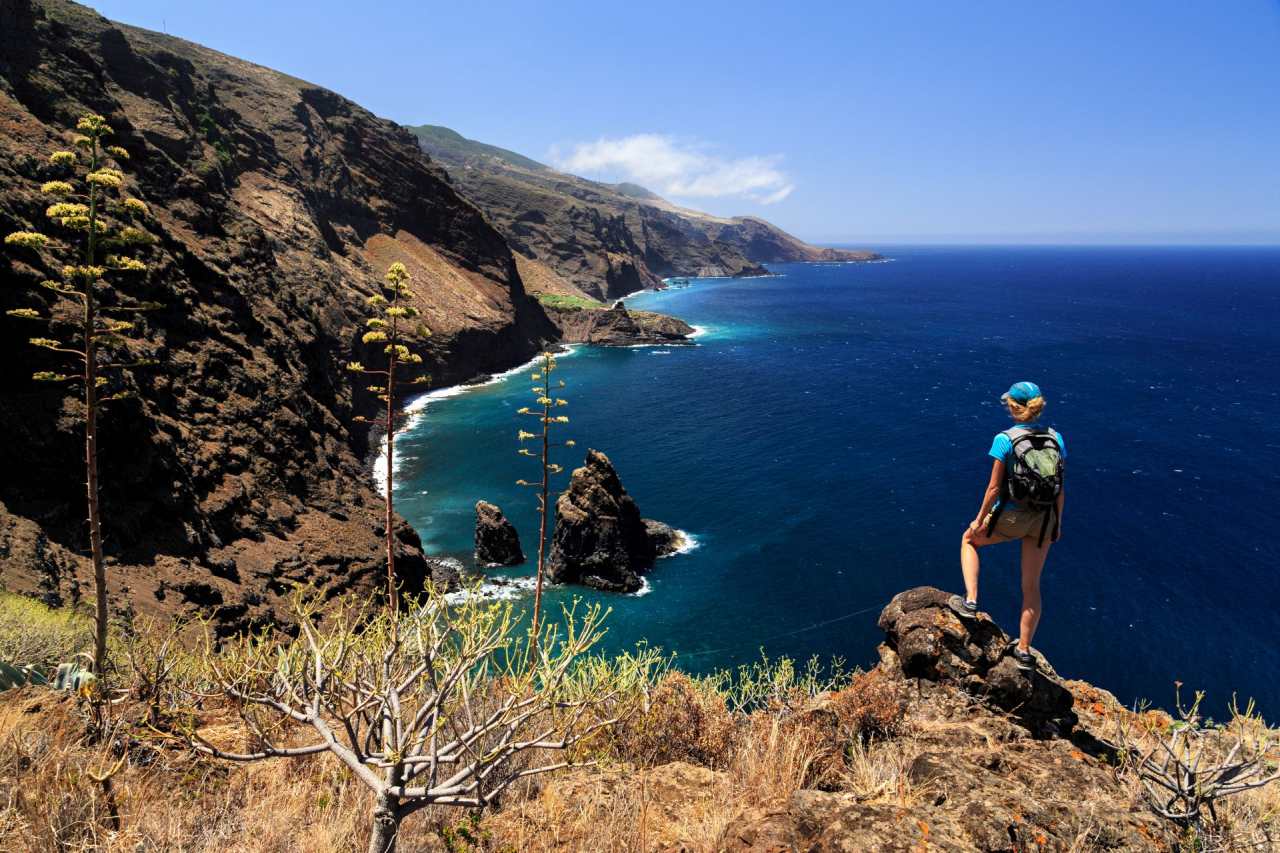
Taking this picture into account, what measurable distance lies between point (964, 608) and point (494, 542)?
3440cm

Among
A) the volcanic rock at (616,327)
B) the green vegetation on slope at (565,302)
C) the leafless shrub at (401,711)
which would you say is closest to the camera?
the leafless shrub at (401,711)

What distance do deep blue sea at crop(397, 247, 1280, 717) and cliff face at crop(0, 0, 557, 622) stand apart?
11.3 m

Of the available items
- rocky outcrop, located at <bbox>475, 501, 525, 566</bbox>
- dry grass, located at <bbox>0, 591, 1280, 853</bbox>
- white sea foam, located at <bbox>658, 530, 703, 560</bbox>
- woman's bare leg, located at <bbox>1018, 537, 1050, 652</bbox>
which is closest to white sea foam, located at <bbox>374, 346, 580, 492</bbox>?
rocky outcrop, located at <bbox>475, 501, 525, 566</bbox>

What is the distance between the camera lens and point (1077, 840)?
5.29m

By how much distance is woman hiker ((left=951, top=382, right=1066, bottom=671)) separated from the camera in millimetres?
7207

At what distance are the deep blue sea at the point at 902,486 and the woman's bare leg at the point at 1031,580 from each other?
79.6ft

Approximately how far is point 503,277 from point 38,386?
82927 millimetres

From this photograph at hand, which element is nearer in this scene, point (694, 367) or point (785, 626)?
point (785, 626)

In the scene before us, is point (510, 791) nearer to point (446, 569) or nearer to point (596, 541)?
point (596, 541)

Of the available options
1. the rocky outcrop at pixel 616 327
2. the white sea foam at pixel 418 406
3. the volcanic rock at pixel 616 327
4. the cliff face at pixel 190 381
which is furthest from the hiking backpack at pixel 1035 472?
the volcanic rock at pixel 616 327

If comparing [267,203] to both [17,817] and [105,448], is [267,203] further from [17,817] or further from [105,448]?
[17,817]

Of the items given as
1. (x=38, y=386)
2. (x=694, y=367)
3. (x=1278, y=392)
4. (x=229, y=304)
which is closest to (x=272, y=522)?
(x=38, y=386)

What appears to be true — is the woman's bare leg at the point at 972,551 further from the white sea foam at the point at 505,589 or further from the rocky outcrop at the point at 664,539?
the rocky outcrop at the point at 664,539

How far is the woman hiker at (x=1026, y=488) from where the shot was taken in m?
7.21
